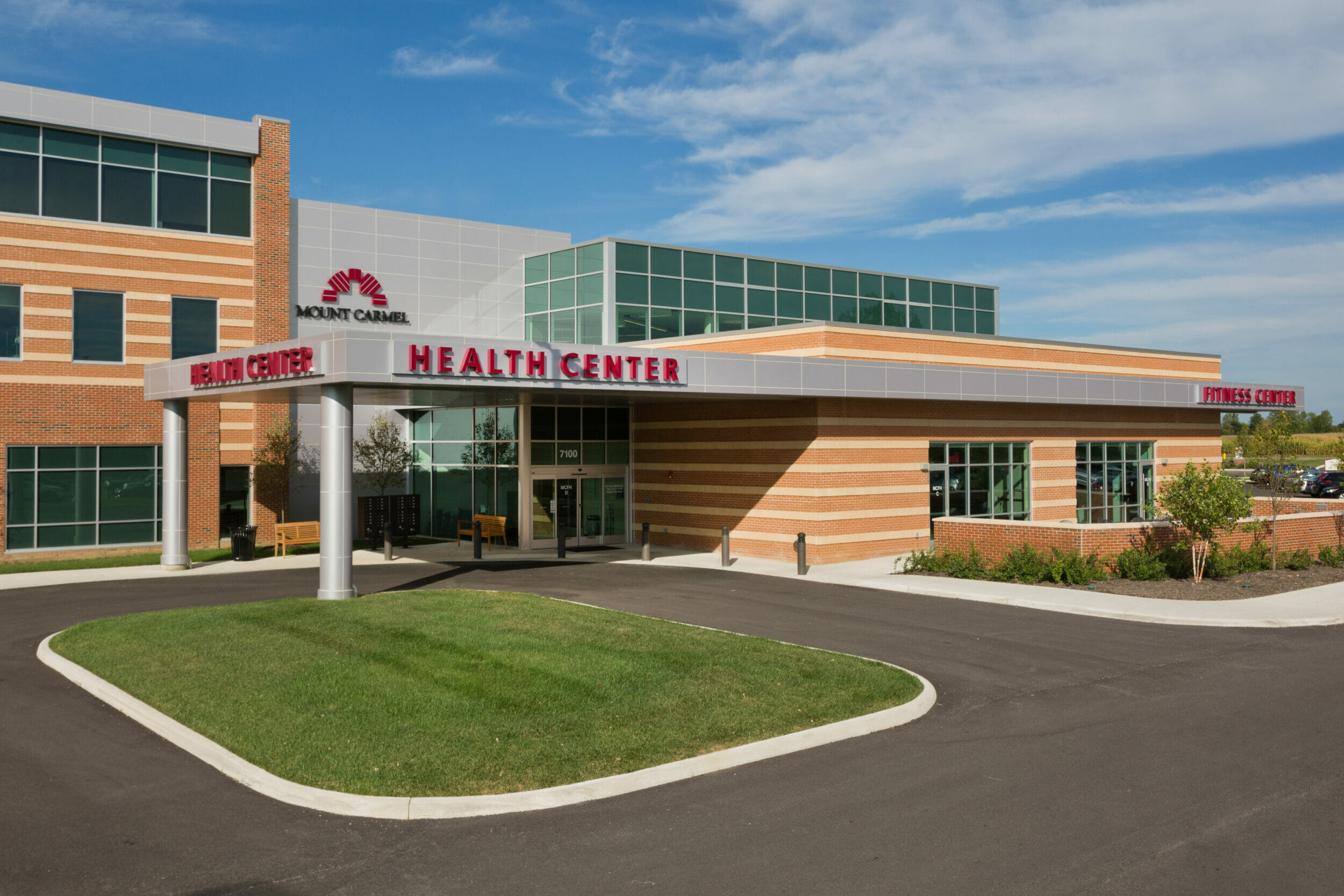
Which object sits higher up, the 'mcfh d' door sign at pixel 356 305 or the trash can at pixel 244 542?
the 'mcfh d' door sign at pixel 356 305

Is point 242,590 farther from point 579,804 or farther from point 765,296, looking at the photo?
point 765,296

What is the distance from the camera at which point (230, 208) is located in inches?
1164

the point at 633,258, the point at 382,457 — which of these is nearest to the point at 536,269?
the point at 633,258

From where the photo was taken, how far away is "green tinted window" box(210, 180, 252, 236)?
2930cm

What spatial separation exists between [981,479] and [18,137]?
27.3 metres

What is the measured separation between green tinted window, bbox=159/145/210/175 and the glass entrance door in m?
13.2

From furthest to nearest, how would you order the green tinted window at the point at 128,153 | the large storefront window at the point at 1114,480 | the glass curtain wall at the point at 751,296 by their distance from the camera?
the glass curtain wall at the point at 751,296 → the large storefront window at the point at 1114,480 → the green tinted window at the point at 128,153

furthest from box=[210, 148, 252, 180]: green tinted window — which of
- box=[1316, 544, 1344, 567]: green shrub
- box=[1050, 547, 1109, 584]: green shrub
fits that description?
box=[1316, 544, 1344, 567]: green shrub

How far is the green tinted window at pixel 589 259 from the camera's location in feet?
110

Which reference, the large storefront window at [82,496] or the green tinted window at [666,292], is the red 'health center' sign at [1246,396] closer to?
the green tinted window at [666,292]

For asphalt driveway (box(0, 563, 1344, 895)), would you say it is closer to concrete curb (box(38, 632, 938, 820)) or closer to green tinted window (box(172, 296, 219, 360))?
concrete curb (box(38, 632, 938, 820))

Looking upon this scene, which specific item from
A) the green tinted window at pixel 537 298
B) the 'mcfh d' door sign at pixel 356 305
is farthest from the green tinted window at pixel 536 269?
the 'mcfh d' door sign at pixel 356 305

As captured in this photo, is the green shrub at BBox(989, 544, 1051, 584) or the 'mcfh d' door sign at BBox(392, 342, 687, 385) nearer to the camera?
the 'mcfh d' door sign at BBox(392, 342, 687, 385)

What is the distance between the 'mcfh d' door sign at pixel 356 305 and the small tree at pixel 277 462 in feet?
15.3
